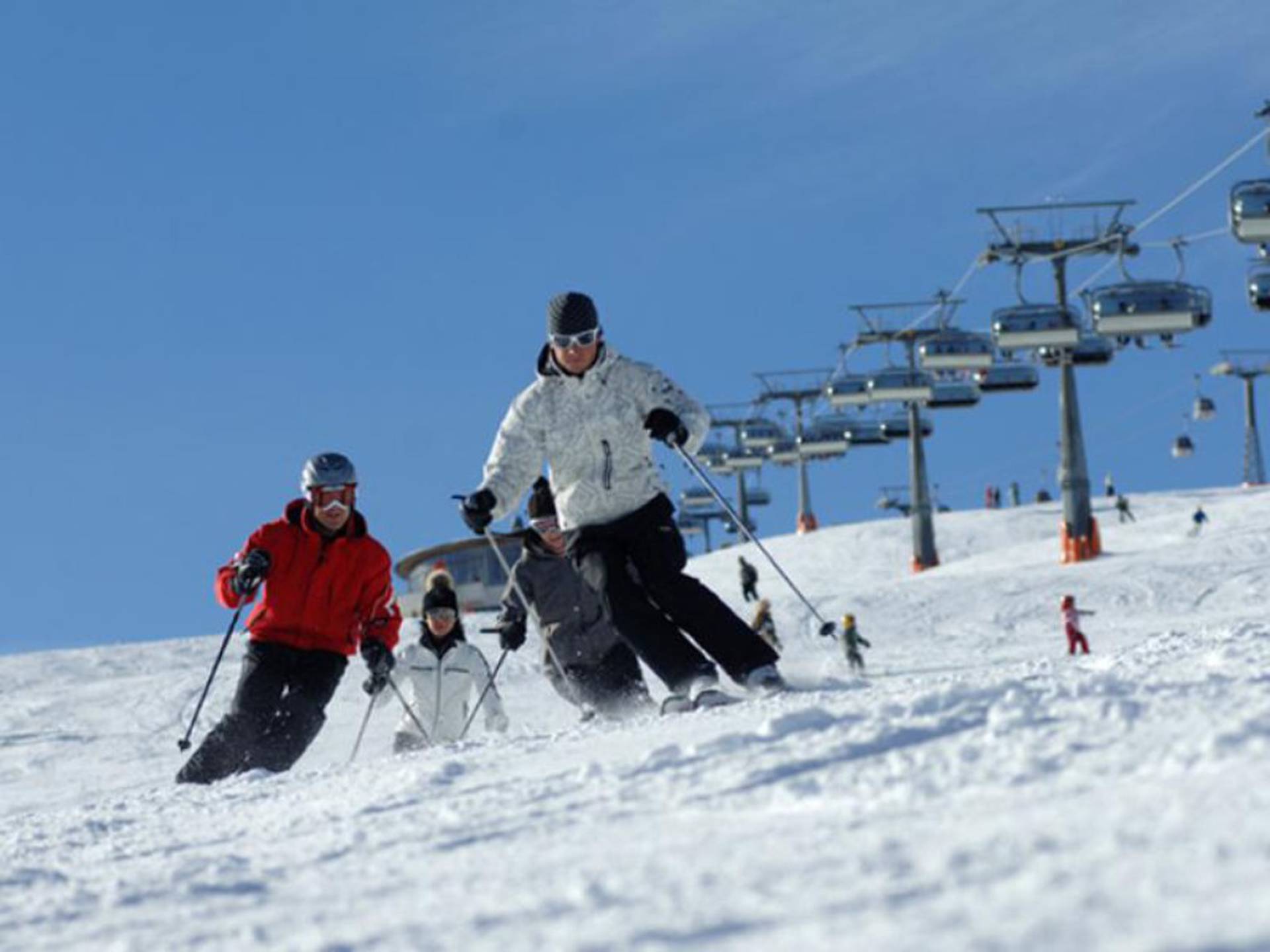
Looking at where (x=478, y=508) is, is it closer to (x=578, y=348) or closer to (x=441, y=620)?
(x=578, y=348)

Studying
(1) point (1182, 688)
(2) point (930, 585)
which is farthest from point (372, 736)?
(2) point (930, 585)

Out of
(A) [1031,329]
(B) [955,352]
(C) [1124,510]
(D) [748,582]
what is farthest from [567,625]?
(C) [1124,510]

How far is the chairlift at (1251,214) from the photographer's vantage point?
906 inches

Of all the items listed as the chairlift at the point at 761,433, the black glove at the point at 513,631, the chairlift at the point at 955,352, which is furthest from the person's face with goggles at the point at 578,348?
the chairlift at the point at 761,433

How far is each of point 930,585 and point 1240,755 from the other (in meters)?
22.9

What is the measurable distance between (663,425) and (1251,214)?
61.2ft

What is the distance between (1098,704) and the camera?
12.1ft

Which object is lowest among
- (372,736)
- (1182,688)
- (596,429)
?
(372,736)

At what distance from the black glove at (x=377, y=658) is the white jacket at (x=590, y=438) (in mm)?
848

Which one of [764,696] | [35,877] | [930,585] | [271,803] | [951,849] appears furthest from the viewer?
[930,585]

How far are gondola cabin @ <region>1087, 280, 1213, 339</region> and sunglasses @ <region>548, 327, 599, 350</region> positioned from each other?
21.7 m

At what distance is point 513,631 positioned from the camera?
335 inches

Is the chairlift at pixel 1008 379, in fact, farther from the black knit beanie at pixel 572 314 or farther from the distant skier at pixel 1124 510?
the black knit beanie at pixel 572 314

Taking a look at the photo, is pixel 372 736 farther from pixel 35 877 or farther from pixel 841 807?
pixel 841 807
